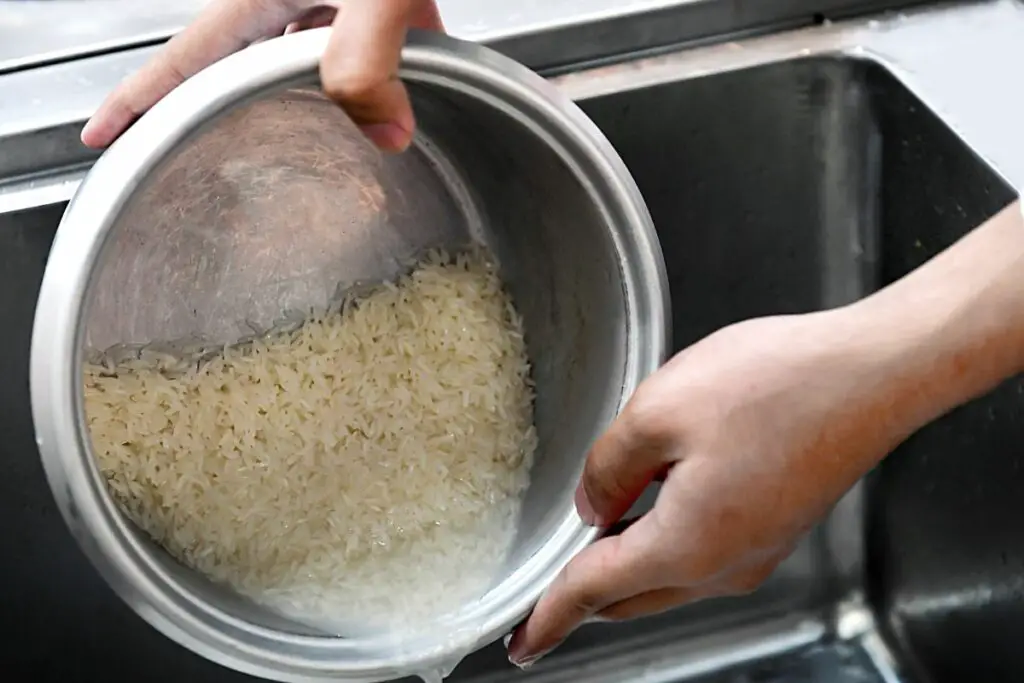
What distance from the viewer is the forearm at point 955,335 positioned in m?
0.48

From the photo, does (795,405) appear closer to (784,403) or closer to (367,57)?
(784,403)

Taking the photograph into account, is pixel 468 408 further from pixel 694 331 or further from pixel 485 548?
pixel 694 331

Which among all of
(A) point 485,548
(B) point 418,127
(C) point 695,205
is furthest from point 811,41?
(A) point 485,548

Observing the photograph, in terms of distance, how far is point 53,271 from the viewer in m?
0.44

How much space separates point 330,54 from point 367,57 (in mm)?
15

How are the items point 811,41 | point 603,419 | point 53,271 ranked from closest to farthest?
point 53,271, point 603,419, point 811,41

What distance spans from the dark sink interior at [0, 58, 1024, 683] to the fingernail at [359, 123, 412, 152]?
0.21 meters

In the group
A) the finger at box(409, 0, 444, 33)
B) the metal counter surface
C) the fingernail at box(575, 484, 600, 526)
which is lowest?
the fingernail at box(575, 484, 600, 526)

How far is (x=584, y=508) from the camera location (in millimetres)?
543

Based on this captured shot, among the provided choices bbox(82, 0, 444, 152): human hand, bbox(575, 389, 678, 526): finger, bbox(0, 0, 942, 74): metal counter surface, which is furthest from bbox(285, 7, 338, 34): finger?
bbox(575, 389, 678, 526): finger

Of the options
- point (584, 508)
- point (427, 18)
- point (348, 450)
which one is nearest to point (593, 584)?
point (584, 508)

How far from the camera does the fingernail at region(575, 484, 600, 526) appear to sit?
0.54m

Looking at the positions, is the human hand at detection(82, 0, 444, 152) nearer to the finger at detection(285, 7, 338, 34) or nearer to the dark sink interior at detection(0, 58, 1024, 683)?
the finger at detection(285, 7, 338, 34)

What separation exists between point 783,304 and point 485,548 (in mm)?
279
